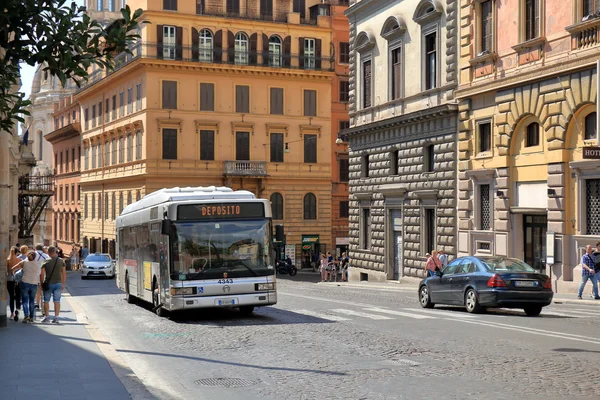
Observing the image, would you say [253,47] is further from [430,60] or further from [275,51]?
[430,60]

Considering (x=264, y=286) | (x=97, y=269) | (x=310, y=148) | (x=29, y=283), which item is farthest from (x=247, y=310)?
(x=310, y=148)

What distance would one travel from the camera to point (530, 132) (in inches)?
1224

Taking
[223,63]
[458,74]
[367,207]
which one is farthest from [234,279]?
[223,63]

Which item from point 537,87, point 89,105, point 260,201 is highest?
point 89,105

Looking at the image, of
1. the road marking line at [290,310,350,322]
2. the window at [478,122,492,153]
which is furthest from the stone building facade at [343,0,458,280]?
the road marking line at [290,310,350,322]

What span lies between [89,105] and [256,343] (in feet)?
223

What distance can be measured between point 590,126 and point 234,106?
4121cm

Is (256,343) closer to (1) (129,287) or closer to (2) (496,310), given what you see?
(2) (496,310)

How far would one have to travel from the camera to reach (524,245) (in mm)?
31703

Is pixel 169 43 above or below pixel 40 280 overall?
above

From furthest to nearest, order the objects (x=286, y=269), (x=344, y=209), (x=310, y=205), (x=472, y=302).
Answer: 1. (x=344, y=209)
2. (x=310, y=205)
3. (x=286, y=269)
4. (x=472, y=302)

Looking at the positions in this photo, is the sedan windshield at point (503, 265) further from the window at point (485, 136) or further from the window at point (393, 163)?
the window at point (393, 163)

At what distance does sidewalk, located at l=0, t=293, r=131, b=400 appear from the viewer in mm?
11047

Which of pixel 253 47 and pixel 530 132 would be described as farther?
pixel 253 47
